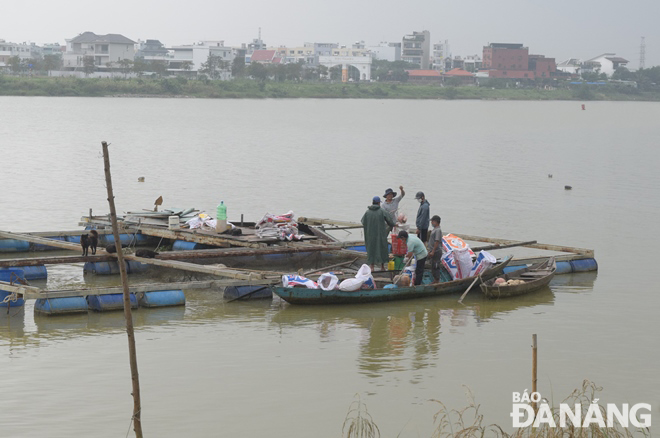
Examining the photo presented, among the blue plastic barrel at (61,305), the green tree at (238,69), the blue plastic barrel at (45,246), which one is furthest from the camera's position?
the green tree at (238,69)

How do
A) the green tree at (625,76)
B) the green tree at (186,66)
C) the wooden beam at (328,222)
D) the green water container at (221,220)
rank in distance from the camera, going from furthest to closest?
1. the green tree at (625,76)
2. the green tree at (186,66)
3. the wooden beam at (328,222)
4. the green water container at (221,220)

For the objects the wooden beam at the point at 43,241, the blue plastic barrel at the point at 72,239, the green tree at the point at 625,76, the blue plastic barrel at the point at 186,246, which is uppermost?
the green tree at the point at 625,76

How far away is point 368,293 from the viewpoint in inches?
616

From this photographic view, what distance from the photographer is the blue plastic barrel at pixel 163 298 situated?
1511 centimetres

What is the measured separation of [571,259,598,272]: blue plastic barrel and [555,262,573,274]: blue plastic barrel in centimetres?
10

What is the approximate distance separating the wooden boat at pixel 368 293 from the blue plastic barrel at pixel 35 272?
4.64 metres

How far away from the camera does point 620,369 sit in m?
13.1

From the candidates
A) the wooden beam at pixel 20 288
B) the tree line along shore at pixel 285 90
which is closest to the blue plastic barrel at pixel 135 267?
the wooden beam at pixel 20 288

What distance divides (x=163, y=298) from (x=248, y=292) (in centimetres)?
154

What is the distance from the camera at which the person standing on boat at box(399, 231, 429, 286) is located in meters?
15.8

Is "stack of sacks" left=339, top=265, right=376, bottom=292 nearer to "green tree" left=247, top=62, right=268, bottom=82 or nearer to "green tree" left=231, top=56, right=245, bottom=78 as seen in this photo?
"green tree" left=247, top=62, right=268, bottom=82

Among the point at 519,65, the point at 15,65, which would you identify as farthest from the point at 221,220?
the point at 519,65

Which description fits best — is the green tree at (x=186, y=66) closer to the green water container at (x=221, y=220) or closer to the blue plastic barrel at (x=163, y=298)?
the green water container at (x=221, y=220)

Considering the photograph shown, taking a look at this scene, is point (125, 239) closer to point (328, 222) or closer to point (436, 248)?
point (328, 222)
